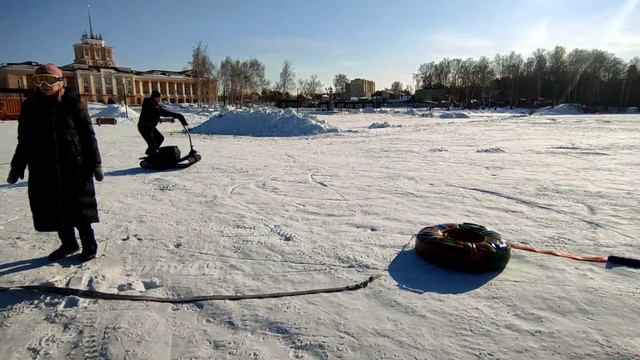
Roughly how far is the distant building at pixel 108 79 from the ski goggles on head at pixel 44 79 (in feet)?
244

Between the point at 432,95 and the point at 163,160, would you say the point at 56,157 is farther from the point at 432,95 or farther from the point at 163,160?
the point at 432,95

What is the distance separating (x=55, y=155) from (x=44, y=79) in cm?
65

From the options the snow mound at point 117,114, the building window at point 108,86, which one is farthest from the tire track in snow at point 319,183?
the building window at point 108,86

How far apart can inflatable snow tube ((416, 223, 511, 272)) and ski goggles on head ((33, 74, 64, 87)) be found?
366 cm

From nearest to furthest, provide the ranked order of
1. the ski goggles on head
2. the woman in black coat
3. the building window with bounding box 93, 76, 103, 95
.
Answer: the ski goggles on head → the woman in black coat → the building window with bounding box 93, 76, 103, 95

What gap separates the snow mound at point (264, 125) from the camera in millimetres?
20156

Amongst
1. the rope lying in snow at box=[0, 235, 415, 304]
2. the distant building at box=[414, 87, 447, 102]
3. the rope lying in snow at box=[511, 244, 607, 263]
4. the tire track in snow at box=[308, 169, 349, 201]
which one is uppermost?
the distant building at box=[414, 87, 447, 102]

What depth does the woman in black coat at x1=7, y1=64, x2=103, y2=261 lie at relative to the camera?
3162 millimetres

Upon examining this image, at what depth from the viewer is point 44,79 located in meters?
3.09

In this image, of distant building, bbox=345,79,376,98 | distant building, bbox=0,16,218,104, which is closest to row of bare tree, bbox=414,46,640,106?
distant building, bbox=345,79,376,98

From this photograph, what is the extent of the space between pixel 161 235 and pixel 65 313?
5.54ft

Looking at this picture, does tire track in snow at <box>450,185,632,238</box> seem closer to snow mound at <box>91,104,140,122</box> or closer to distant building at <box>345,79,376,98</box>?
snow mound at <box>91,104,140,122</box>

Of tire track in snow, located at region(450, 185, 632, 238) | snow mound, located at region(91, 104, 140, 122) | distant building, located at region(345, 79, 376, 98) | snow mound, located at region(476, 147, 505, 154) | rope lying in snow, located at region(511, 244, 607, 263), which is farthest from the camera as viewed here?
distant building, located at region(345, 79, 376, 98)

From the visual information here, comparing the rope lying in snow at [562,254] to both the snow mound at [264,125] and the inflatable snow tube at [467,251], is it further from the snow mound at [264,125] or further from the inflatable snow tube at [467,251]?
the snow mound at [264,125]
